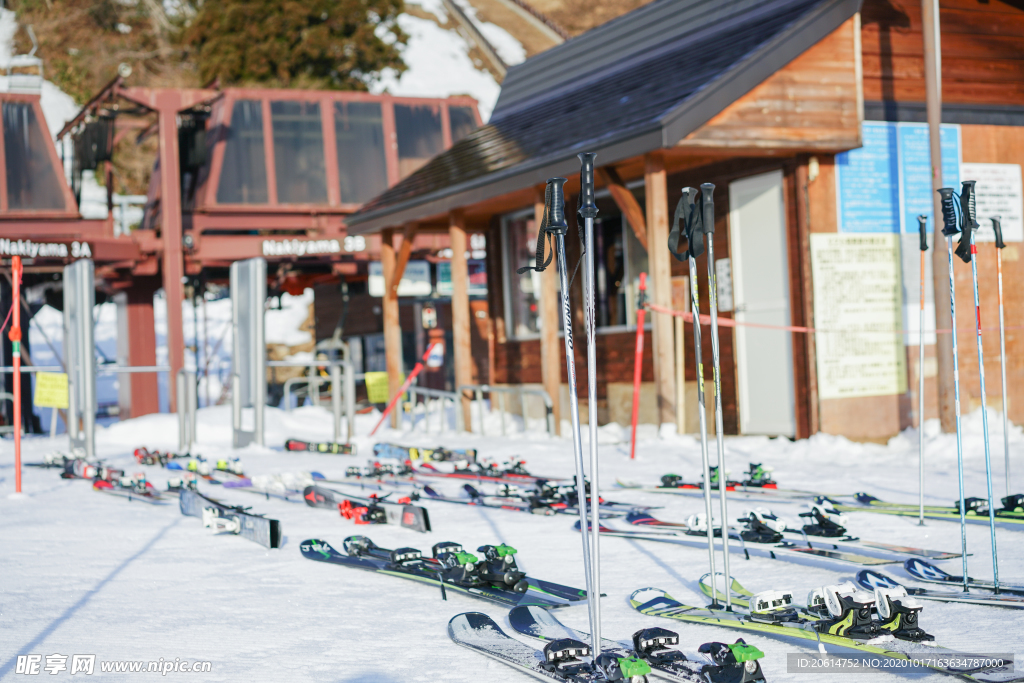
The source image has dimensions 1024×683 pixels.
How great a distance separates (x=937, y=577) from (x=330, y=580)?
A: 2825 mm

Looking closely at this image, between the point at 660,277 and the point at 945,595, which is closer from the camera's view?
the point at 945,595

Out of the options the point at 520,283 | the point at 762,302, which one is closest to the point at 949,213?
the point at 762,302

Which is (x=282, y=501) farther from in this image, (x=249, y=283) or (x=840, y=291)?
(x=840, y=291)

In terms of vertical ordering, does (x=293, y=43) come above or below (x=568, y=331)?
above

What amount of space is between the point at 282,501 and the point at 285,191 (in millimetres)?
13918

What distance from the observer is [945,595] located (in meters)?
4.29

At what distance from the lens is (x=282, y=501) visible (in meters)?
8.13

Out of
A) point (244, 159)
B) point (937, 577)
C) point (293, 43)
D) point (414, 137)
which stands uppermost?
point (293, 43)

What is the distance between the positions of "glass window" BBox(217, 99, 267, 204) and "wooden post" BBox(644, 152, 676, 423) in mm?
12281

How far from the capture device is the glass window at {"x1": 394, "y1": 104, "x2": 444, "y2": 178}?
22.0 meters

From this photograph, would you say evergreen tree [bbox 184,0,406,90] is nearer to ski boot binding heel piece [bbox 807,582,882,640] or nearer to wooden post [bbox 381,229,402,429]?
wooden post [bbox 381,229,402,429]

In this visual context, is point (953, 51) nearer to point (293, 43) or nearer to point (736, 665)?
point (736, 665)

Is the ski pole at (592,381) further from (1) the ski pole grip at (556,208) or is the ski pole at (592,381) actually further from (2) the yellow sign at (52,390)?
(2) the yellow sign at (52,390)

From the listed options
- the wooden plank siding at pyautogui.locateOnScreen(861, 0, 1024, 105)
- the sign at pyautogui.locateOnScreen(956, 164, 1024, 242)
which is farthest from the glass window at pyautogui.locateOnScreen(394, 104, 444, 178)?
the sign at pyautogui.locateOnScreen(956, 164, 1024, 242)
